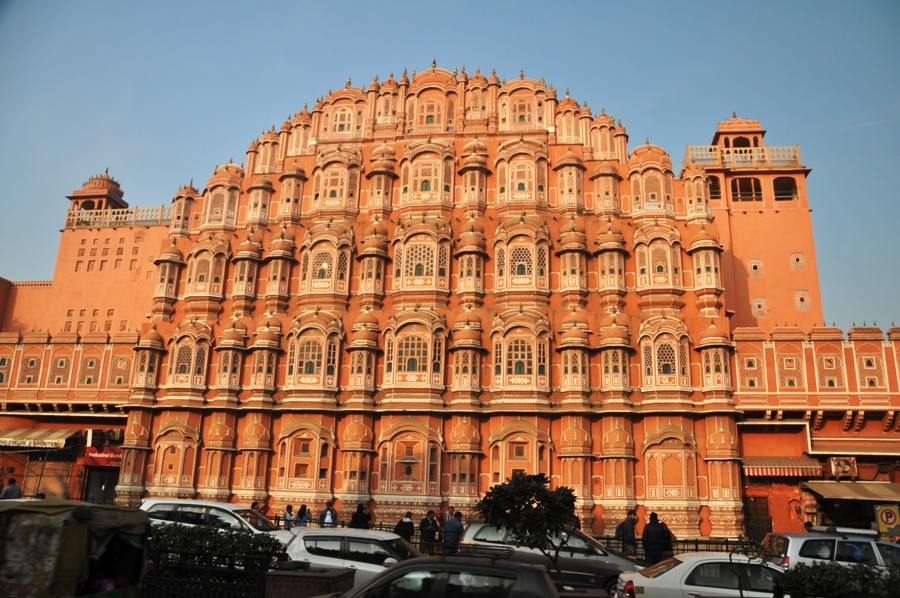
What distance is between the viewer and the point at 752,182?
4025cm

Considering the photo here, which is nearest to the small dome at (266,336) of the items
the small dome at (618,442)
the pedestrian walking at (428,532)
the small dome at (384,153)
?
the small dome at (384,153)

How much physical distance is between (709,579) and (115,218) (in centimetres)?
4661

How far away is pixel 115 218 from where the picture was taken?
49188mm

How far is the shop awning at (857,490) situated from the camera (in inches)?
→ 1109

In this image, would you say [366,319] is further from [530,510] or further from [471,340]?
[530,510]

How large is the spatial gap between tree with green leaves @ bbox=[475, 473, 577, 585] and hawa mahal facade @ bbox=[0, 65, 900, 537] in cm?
1796

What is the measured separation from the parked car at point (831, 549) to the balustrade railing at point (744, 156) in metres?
30.0

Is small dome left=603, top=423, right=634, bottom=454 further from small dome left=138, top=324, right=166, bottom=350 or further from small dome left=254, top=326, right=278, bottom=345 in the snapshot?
small dome left=138, top=324, right=166, bottom=350

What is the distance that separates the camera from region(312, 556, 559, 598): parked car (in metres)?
8.27

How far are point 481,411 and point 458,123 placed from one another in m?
15.6

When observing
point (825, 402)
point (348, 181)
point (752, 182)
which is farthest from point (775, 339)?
point (348, 181)

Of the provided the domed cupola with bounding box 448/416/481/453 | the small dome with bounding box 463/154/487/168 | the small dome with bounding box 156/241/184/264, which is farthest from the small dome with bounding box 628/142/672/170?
the small dome with bounding box 156/241/184/264

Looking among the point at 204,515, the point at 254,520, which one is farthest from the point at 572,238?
the point at 204,515

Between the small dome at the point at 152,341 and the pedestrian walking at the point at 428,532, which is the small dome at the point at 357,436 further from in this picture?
the small dome at the point at 152,341
